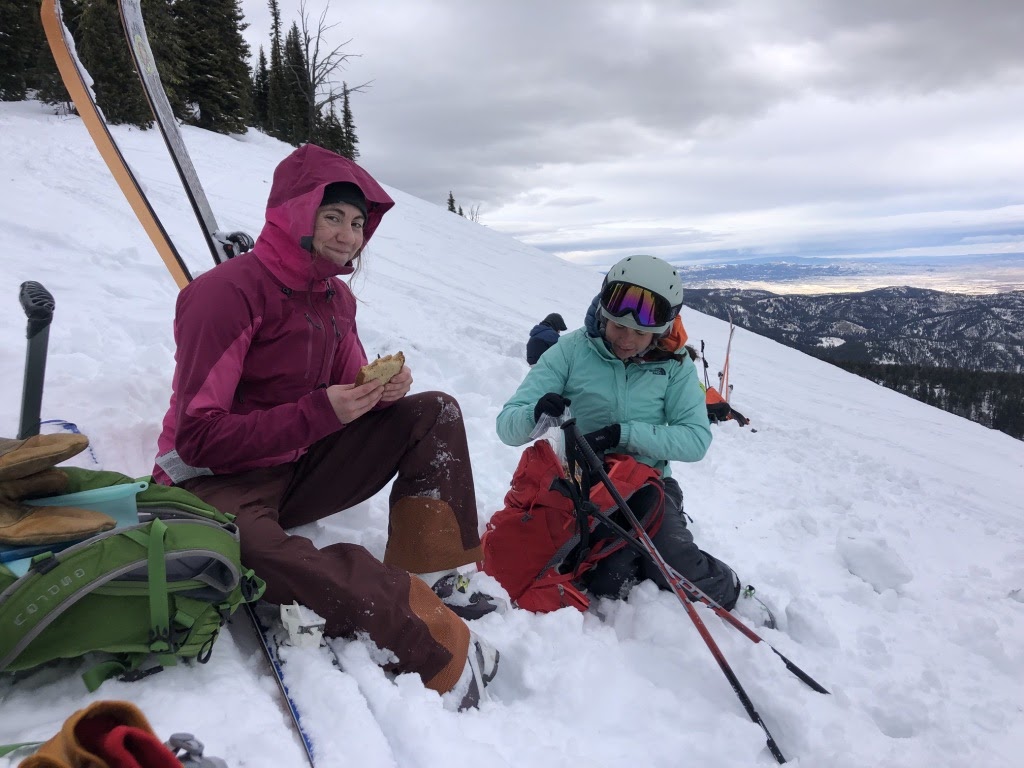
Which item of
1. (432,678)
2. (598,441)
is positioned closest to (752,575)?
(598,441)

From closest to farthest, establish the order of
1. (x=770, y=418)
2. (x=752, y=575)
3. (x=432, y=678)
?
(x=432, y=678)
(x=752, y=575)
(x=770, y=418)

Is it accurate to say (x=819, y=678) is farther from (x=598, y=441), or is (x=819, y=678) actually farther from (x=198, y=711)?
(x=198, y=711)

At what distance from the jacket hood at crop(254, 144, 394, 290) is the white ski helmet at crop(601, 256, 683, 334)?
1382 millimetres

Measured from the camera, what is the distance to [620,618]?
9.50ft

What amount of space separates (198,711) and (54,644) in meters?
0.42

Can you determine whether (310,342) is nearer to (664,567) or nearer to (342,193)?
(342,193)

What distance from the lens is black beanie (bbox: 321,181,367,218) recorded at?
8.31ft

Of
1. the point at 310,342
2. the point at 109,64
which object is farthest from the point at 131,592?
the point at 109,64

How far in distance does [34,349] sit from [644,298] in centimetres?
267

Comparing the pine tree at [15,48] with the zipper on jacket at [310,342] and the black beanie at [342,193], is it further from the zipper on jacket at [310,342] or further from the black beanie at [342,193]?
the zipper on jacket at [310,342]

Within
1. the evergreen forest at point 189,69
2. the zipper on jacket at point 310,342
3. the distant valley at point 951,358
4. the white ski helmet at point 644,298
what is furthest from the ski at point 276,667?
the distant valley at point 951,358

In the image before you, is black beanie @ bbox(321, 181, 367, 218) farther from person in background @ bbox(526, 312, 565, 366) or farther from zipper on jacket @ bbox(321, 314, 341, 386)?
person in background @ bbox(526, 312, 565, 366)

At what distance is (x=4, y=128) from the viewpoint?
11859 millimetres

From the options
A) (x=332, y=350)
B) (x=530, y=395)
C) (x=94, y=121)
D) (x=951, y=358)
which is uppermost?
(x=94, y=121)
